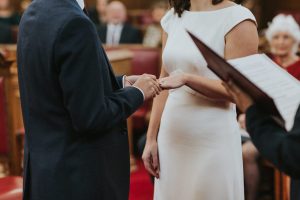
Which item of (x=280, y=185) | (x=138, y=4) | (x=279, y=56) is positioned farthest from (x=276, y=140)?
(x=138, y=4)

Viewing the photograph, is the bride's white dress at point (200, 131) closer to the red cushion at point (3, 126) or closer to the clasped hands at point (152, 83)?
the clasped hands at point (152, 83)

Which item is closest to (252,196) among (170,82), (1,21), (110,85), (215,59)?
(170,82)

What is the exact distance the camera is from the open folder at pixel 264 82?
142 centimetres

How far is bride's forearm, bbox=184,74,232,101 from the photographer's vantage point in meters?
2.10

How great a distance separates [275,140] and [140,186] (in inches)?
122

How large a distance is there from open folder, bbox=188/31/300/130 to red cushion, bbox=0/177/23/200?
1619 millimetres

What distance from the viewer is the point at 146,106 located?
5.29 m

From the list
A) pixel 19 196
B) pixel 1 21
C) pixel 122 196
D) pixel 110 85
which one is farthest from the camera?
pixel 1 21

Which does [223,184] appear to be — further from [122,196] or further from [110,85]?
[110,85]

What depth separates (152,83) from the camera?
1980 millimetres

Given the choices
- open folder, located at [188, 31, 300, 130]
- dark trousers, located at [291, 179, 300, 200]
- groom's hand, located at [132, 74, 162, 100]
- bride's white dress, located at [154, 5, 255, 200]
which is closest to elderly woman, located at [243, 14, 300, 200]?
bride's white dress, located at [154, 5, 255, 200]

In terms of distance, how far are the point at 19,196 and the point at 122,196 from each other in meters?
Result: 0.97

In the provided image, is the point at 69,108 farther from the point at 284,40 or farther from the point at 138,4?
the point at 138,4

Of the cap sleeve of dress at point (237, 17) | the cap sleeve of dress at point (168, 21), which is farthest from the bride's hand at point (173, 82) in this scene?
the cap sleeve of dress at point (168, 21)
